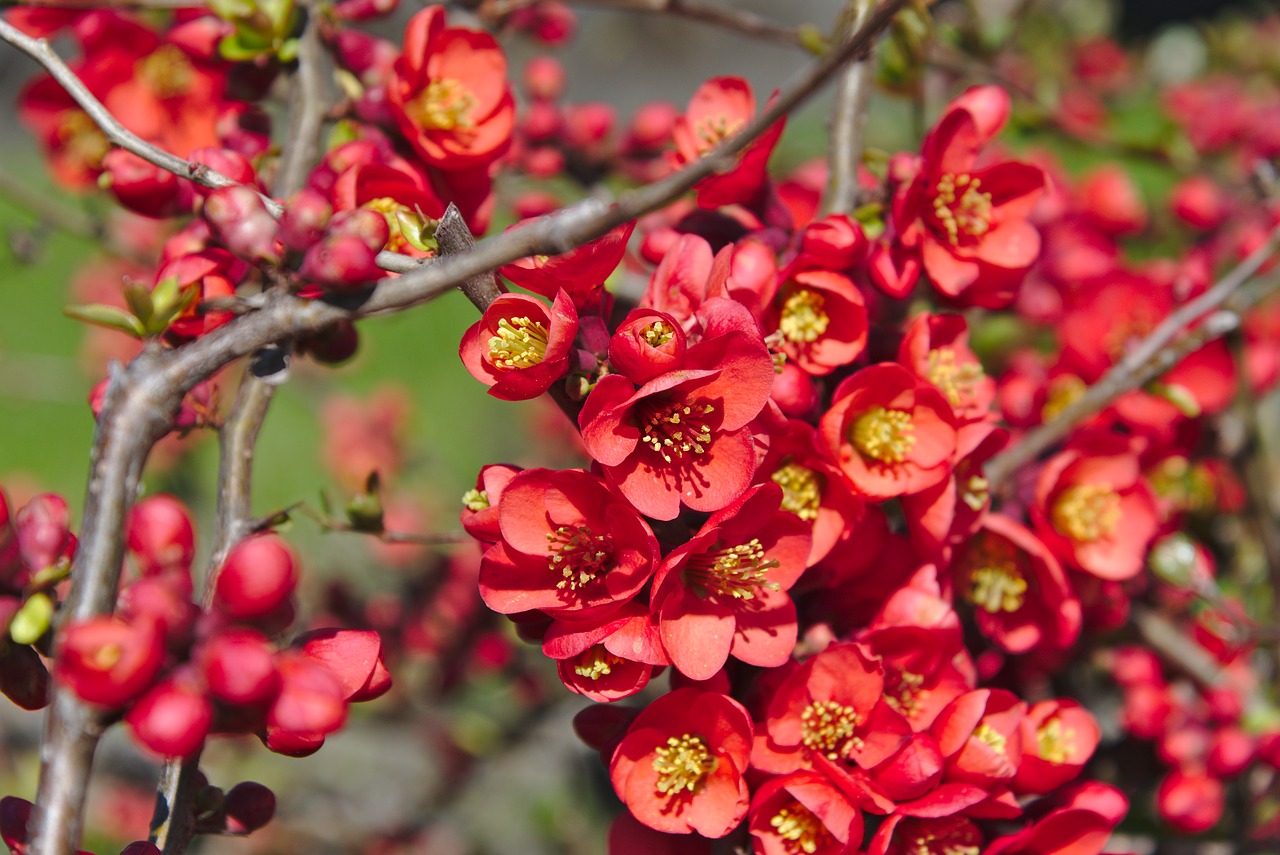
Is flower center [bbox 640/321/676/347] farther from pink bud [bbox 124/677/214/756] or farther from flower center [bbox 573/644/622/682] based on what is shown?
pink bud [bbox 124/677/214/756]

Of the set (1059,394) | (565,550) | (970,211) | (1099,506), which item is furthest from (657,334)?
(1059,394)

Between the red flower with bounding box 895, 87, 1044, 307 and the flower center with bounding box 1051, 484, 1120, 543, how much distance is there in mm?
273

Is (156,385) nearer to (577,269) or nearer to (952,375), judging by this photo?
(577,269)

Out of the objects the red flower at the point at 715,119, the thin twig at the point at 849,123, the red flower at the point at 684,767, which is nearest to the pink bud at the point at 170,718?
the red flower at the point at 684,767

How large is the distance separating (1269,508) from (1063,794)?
2.77 feet

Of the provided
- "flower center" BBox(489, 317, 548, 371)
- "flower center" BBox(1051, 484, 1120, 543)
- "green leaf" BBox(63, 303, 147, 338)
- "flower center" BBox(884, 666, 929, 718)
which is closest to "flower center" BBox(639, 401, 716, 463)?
"flower center" BBox(489, 317, 548, 371)

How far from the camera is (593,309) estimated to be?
2.83 ft

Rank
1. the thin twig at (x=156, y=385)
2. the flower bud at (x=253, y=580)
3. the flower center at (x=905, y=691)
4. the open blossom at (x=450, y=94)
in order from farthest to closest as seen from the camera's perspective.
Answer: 1. the open blossom at (x=450, y=94)
2. the flower center at (x=905, y=691)
3. the flower bud at (x=253, y=580)
4. the thin twig at (x=156, y=385)

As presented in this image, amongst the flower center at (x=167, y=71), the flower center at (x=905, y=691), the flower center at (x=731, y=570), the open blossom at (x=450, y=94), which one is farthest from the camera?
the flower center at (x=167, y=71)

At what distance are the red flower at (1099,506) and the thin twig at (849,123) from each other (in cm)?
42

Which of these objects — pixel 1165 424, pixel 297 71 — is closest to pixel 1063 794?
pixel 1165 424

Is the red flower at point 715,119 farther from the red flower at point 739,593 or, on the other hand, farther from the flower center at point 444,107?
the red flower at point 739,593

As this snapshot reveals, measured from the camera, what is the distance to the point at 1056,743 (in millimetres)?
1018

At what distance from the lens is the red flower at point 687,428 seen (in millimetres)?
767
